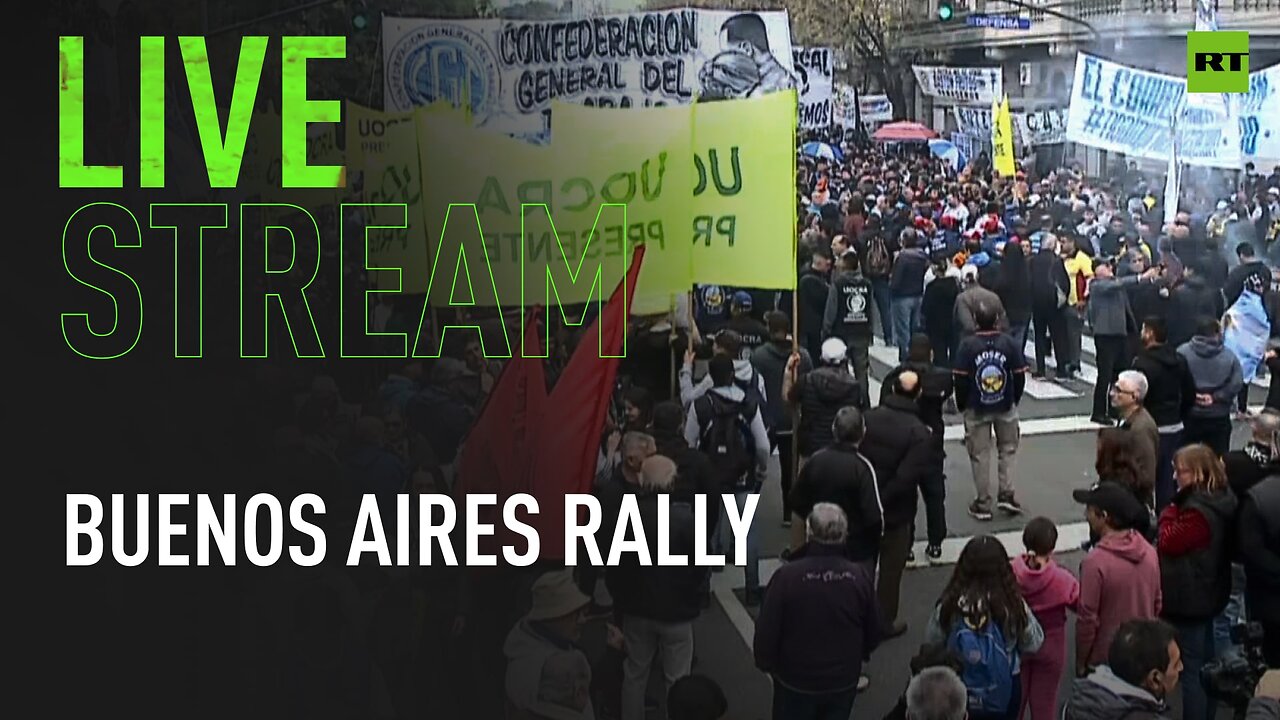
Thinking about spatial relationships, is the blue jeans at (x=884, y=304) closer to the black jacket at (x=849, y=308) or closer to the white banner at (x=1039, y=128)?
the black jacket at (x=849, y=308)

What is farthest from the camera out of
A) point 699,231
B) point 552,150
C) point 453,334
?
point 453,334

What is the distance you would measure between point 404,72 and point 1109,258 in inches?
244

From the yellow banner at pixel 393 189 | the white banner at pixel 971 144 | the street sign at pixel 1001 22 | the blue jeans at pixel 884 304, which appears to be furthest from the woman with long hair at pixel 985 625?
the street sign at pixel 1001 22

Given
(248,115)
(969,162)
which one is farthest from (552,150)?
(969,162)

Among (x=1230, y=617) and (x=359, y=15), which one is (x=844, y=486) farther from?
(x=359, y=15)

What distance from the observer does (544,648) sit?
16.3ft

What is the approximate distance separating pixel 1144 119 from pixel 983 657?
10530 mm

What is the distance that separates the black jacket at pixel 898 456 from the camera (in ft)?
22.1

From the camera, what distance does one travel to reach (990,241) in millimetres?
13914

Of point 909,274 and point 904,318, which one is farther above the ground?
point 909,274

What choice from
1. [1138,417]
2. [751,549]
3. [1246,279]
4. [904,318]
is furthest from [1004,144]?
[751,549]

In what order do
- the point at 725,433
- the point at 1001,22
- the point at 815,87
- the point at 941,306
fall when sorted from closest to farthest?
1. the point at 725,433
2. the point at 941,306
3. the point at 815,87
4. the point at 1001,22

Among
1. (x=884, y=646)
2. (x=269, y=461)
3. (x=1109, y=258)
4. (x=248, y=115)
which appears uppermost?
(x=248, y=115)

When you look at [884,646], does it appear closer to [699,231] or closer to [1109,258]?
[699,231]
